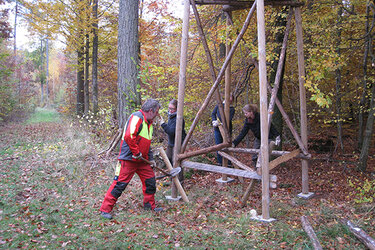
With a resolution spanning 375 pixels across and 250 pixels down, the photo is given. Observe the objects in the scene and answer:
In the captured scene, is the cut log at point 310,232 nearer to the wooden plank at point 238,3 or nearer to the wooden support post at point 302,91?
the wooden support post at point 302,91

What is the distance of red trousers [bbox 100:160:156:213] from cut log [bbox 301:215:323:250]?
8.64 feet

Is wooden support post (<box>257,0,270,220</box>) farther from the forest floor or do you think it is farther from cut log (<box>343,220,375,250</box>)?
cut log (<box>343,220,375,250</box>)

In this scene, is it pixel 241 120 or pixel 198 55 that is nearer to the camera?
pixel 241 120

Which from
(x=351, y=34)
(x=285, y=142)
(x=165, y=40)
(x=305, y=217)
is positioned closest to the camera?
(x=305, y=217)

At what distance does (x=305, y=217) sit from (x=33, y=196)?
5.12 meters

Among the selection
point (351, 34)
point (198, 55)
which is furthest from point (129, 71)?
point (351, 34)

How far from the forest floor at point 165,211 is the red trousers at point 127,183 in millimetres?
226

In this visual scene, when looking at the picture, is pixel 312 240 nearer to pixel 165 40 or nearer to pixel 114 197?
pixel 114 197

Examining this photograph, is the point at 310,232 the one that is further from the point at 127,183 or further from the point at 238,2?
the point at 238,2

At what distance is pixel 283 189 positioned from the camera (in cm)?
696

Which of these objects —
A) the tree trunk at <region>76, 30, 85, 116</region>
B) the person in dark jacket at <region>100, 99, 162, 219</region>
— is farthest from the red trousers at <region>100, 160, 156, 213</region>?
the tree trunk at <region>76, 30, 85, 116</region>

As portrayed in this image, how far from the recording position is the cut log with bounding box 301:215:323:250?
3.94 metres

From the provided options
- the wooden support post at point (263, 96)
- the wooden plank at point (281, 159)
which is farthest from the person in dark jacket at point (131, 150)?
the wooden plank at point (281, 159)

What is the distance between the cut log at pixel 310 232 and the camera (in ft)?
12.9
